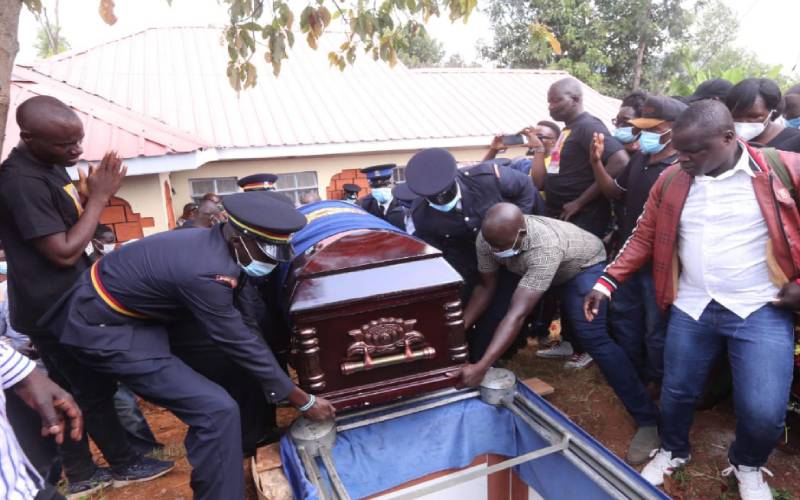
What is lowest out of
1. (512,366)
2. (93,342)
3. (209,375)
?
(512,366)

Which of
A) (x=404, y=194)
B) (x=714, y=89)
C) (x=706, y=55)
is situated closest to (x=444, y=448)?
(x=404, y=194)

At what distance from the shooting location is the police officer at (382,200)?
11.4 ft

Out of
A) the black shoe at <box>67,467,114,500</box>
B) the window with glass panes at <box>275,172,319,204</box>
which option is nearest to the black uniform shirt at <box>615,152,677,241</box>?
the black shoe at <box>67,467,114,500</box>

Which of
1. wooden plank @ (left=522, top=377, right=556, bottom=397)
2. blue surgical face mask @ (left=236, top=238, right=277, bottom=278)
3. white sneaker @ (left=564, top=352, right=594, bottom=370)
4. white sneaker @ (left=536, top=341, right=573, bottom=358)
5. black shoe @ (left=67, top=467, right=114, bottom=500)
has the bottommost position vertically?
white sneaker @ (left=536, top=341, right=573, bottom=358)

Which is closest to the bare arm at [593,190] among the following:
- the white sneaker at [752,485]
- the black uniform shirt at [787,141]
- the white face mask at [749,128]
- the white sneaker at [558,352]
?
the white face mask at [749,128]

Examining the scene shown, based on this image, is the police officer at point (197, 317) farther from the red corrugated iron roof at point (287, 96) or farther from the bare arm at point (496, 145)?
the red corrugated iron roof at point (287, 96)

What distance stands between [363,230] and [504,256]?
2.22ft

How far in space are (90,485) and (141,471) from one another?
216mm

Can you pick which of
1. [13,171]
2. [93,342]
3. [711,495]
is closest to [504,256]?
[711,495]

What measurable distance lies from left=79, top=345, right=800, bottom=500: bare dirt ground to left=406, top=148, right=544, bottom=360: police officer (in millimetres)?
646

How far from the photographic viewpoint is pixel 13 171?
1933 mm

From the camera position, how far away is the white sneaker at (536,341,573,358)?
3533mm

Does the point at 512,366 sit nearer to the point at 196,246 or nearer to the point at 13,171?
the point at 196,246

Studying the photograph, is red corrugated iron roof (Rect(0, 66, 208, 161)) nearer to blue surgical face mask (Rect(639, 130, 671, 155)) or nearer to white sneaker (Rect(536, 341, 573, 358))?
white sneaker (Rect(536, 341, 573, 358))
